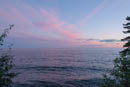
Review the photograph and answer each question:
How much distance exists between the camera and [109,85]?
1230cm

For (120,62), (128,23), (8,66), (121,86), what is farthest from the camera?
(120,62)

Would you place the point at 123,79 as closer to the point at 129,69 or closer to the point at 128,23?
the point at 129,69

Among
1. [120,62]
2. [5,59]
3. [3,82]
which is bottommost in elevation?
[3,82]

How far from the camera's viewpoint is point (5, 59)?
29.4 ft

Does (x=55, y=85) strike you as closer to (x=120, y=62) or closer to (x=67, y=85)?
(x=67, y=85)

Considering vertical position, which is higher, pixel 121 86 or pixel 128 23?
pixel 128 23

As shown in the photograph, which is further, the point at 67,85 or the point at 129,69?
the point at 67,85

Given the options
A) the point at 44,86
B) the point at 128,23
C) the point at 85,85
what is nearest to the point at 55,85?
A: the point at 44,86

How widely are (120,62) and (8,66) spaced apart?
10673mm

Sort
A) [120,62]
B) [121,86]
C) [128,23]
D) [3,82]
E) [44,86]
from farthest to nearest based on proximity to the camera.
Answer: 1. [44,86]
2. [120,62]
3. [121,86]
4. [128,23]
5. [3,82]

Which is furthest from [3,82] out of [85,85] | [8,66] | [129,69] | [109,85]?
[85,85]

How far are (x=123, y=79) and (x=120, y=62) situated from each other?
171 cm

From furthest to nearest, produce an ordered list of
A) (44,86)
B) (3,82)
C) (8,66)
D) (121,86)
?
(44,86)
(121,86)
(8,66)
(3,82)

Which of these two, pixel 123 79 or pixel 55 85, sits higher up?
pixel 123 79
